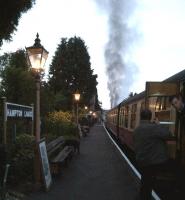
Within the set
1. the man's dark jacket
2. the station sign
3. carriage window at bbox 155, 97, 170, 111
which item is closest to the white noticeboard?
the station sign

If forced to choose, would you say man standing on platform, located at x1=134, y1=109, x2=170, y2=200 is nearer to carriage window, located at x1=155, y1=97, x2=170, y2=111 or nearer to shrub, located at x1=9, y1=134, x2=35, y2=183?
carriage window, located at x1=155, y1=97, x2=170, y2=111

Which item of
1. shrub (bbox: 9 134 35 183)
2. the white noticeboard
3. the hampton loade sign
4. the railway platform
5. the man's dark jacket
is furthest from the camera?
the hampton loade sign

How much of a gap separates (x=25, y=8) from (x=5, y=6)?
0.87 metres

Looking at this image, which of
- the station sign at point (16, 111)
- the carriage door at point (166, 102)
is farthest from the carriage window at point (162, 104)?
the station sign at point (16, 111)

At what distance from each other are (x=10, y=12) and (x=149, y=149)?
15.7 feet

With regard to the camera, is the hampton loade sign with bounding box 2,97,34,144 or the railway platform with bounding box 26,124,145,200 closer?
the railway platform with bounding box 26,124,145,200

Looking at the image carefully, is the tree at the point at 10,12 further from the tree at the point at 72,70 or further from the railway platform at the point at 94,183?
the tree at the point at 72,70

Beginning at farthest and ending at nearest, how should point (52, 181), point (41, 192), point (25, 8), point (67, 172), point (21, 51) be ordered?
point (21, 51) < point (67, 172) < point (52, 181) < point (25, 8) < point (41, 192)

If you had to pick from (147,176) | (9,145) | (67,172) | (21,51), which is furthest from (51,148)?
(21,51)

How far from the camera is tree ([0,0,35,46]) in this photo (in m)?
10.6

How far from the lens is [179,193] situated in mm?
10672

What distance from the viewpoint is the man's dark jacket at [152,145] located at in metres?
7.88

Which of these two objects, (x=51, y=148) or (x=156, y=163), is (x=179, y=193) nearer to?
(x=156, y=163)

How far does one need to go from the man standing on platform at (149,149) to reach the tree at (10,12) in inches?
166
